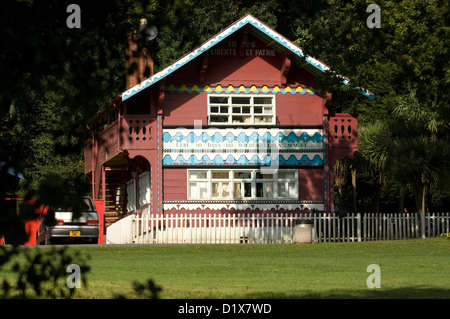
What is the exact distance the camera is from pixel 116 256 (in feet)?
73.1

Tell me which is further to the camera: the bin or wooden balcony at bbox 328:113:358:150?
wooden balcony at bbox 328:113:358:150

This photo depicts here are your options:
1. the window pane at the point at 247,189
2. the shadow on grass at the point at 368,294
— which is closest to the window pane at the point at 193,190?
the window pane at the point at 247,189

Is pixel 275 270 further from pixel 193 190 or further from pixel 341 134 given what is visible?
pixel 341 134

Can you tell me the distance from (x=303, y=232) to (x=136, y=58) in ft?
75.0

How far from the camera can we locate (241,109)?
31906 millimetres

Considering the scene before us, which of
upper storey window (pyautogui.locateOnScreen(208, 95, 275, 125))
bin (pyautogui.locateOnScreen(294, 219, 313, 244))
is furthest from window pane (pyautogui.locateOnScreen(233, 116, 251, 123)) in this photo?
bin (pyautogui.locateOnScreen(294, 219, 313, 244))

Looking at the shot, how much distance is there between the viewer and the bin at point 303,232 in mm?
28750

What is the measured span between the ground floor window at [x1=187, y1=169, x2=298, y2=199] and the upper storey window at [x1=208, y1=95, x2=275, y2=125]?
1935mm

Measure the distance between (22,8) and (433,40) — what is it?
17.6 m

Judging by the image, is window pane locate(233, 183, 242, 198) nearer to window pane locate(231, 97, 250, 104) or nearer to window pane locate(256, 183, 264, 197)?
window pane locate(256, 183, 264, 197)

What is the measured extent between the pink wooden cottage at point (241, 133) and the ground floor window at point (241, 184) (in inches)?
1.5

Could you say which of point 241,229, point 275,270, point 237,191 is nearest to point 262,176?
point 237,191

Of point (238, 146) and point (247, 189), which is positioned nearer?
point (238, 146)

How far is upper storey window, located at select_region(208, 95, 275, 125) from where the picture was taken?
3175 centimetres
